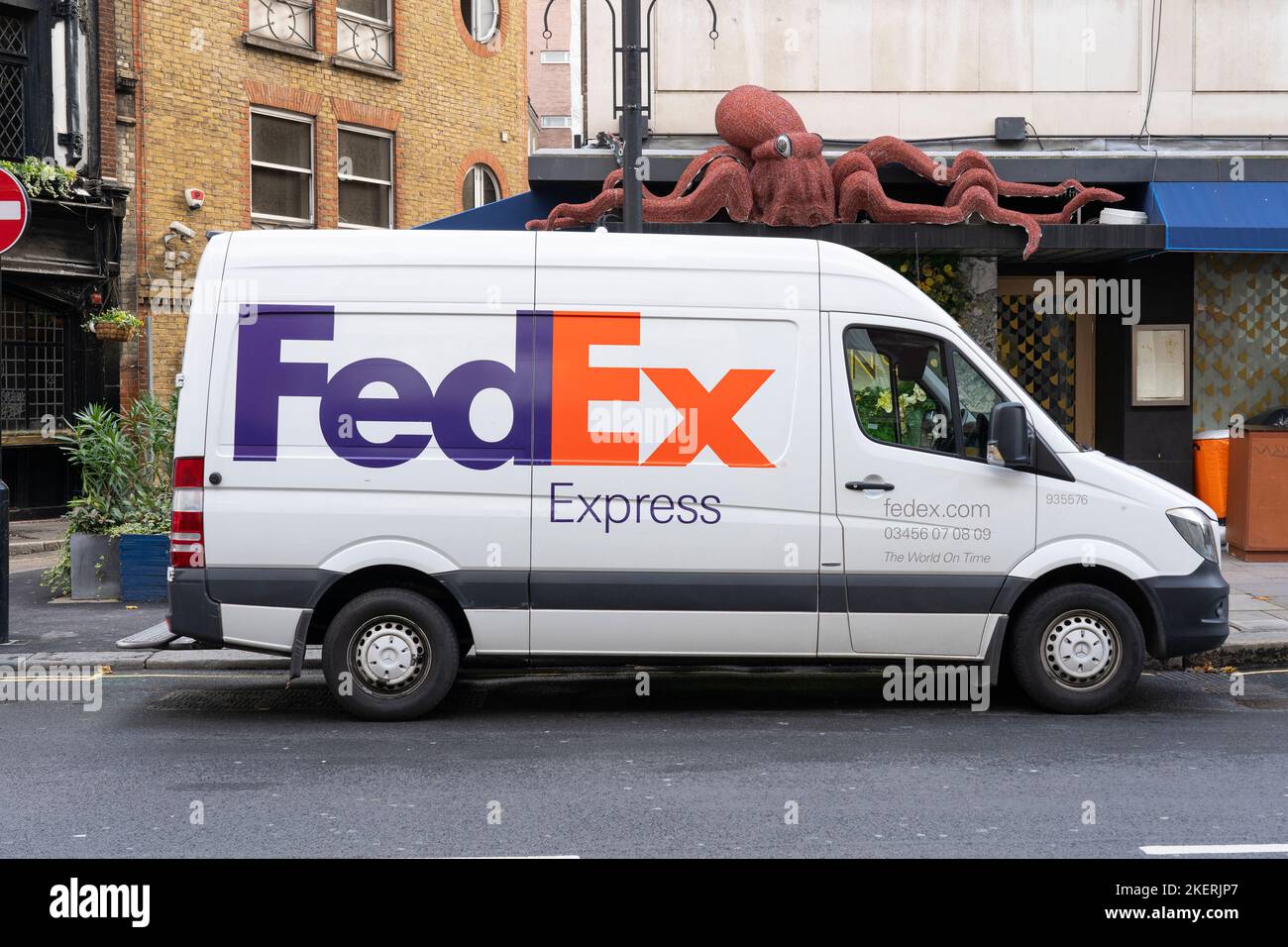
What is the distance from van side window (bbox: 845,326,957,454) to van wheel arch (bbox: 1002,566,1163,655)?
897 millimetres

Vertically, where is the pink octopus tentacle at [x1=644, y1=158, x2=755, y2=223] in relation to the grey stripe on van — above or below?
above

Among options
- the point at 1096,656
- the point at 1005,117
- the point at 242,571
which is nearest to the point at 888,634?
the point at 1096,656

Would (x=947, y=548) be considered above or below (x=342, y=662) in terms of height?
above

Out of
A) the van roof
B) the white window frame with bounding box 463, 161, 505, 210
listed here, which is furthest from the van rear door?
the white window frame with bounding box 463, 161, 505, 210

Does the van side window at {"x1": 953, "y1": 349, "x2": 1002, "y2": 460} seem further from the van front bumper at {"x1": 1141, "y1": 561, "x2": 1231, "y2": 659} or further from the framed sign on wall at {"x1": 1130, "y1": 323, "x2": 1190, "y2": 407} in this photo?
the framed sign on wall at {"x1": 1130, "y1": 323, "x2": 1190, "y2": 407}

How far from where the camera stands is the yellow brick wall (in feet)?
64.5

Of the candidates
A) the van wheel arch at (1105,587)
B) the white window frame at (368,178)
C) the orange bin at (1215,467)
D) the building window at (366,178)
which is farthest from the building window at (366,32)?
the van wheel arch at (1105,587)

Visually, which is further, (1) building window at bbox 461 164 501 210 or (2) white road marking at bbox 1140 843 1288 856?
(1) building window at bbox 461 164 501 210

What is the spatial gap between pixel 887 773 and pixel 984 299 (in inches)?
320

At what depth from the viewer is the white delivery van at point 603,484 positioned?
7.27m

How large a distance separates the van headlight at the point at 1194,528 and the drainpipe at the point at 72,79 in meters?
16.4

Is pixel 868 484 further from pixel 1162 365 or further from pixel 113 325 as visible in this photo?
pixel 113 325
